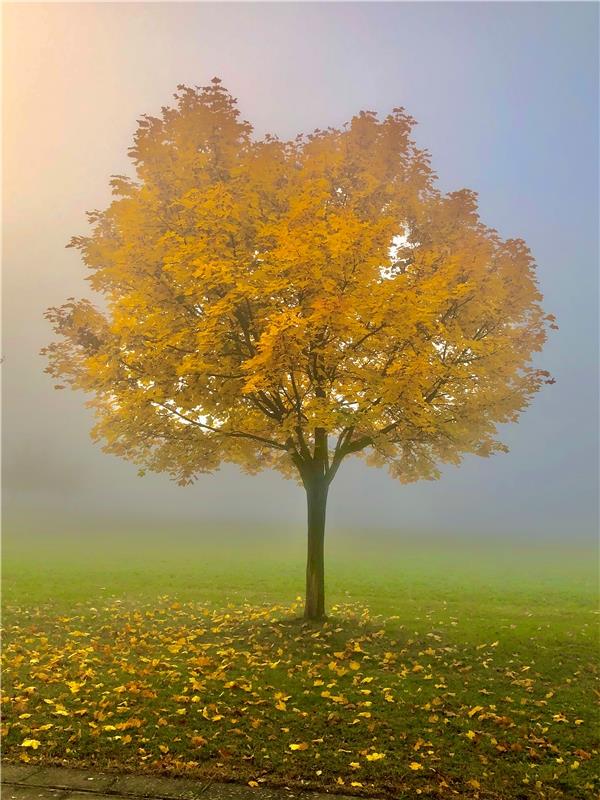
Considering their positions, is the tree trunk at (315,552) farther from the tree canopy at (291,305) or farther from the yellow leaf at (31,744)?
the yellow leaf at (31,744)

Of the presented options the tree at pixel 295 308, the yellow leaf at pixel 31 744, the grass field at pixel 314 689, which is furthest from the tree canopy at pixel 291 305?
the yellow leaf at pixel 31 744

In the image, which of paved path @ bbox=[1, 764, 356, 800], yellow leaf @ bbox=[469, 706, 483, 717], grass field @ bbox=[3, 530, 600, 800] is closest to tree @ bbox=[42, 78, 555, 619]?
grass field @ bbox=[3, 530, 600, 800]

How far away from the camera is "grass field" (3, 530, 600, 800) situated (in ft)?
19.7

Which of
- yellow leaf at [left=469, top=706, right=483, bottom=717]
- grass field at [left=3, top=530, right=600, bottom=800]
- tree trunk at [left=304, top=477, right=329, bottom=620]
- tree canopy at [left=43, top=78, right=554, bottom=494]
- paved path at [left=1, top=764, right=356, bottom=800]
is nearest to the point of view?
paved path at [left=1, top=764, right=356, bottom=800]

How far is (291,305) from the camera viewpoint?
1176 cm

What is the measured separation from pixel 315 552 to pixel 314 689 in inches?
193

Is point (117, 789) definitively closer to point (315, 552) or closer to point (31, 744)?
point (31, 744)

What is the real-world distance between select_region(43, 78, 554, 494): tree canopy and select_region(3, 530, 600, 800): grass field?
422 cm

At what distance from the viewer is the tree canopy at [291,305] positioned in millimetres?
10969

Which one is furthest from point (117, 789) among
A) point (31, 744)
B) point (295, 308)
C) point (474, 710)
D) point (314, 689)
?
point (295, 308)

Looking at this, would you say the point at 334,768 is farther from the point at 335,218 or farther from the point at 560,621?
the point at 560,621

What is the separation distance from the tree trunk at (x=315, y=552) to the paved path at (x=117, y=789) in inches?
305

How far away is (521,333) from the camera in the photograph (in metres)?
13.8

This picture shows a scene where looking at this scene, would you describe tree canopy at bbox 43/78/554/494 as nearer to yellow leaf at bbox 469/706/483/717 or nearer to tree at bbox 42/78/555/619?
tree at bbox 42/78/555/619
